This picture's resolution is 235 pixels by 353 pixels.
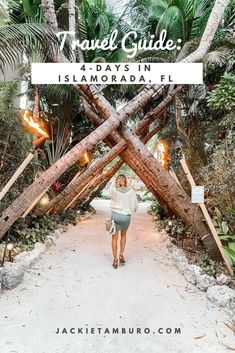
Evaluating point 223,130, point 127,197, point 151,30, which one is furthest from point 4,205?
point 151,30

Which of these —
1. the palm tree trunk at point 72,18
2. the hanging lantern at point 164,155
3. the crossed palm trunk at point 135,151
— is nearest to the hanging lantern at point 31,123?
the crossed palm trunk at point 135,151

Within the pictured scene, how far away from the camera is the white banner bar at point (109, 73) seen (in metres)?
2.94

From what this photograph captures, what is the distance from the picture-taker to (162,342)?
2514 mm

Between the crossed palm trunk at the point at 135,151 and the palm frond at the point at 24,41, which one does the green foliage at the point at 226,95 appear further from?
the palm frond at the point at 24,41

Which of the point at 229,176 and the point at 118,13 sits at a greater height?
the point at 118,13

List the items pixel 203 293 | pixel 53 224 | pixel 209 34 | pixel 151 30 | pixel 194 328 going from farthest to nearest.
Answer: pixel 151 30
pixel 53 224
pixel 209 34
pixel 203 293
pixel 194 328

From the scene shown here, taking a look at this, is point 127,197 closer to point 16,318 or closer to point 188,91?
point 16,318

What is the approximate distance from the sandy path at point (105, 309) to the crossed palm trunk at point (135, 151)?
2.83ft

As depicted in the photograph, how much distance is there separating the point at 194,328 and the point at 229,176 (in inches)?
76.1

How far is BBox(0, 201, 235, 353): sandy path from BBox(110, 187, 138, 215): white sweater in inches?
37.4

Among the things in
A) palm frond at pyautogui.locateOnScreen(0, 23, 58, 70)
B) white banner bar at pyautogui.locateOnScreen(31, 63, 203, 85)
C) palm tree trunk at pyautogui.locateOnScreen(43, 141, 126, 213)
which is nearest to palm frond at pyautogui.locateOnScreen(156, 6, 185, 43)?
palm tree trunk at pyautogui.locateOnScreen(43, 141, 126, 213)

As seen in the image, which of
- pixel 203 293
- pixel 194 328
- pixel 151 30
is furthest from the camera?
pixel 151 30

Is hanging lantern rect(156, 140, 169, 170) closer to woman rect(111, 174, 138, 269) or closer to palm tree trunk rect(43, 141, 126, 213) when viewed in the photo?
palm tree trunk rect(43, 141, 126, 213)

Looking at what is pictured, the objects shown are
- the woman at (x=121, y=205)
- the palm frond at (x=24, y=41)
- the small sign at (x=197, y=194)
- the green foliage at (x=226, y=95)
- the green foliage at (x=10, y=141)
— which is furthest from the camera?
the green foliage at (x=10, y=141)
